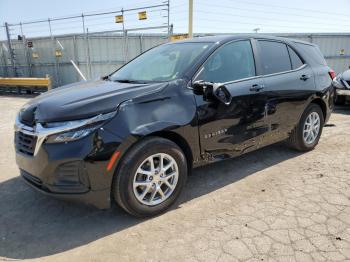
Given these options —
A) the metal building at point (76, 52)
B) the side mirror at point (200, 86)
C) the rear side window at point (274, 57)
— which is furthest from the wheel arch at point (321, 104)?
the metal building at point (76, 52)

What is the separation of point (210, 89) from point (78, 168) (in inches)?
60.1

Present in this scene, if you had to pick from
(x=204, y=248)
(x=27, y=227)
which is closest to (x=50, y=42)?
(x=27, y=227)

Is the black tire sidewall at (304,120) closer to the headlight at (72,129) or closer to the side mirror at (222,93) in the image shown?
the side mirror at (222,93)

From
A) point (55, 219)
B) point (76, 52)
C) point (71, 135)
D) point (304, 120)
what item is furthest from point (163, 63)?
point (76, 52)

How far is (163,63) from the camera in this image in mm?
3838

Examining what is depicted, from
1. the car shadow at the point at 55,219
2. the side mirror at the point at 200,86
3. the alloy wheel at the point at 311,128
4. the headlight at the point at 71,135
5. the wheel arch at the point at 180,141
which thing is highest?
the side mirror at the point at 200,86

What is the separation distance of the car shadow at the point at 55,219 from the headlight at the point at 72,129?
0.90 meters

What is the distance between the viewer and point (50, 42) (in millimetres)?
14258

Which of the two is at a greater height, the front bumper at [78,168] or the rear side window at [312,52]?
the rear side window at [312,52]

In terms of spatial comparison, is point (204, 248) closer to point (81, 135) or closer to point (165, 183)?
point (165, 183)

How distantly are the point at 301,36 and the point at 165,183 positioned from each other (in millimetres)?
15019

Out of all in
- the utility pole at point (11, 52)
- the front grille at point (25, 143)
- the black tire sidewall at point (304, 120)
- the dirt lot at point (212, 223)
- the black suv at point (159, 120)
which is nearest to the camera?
the dirt lot at point (212, 223)

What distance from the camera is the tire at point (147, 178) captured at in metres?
2.89

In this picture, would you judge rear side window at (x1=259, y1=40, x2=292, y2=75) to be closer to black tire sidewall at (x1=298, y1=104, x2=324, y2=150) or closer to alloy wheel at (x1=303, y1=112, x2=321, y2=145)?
black tire sidewall at (x1=298, y1=104, x2=324, y2=150)
